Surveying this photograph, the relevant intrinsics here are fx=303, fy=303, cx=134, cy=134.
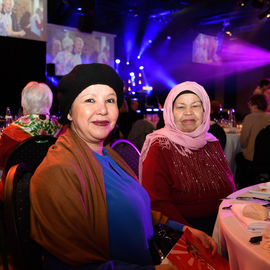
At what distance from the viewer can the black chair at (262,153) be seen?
145 inches

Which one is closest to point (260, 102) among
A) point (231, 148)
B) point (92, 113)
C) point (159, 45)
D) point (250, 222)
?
point (231, 148)

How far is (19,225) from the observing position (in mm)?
906

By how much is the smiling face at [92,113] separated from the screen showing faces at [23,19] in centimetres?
773

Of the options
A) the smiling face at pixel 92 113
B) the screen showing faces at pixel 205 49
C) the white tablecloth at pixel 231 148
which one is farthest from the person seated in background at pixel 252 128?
the screen showing faces at pixel 205 49

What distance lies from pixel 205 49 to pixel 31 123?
12.4 meters

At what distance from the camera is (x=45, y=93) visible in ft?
9.66

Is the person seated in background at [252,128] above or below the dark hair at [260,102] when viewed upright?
below

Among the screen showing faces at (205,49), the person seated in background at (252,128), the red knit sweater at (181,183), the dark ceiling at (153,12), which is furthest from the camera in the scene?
the screen showing faces at (205,49)

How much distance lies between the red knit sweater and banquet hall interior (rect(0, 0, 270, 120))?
7.01 meters

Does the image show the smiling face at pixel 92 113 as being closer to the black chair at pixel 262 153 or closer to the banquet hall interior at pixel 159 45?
the black chair at pixel 262 153

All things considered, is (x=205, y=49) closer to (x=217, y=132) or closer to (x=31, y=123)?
(x=217, y=132)

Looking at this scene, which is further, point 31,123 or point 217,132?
point 217,132

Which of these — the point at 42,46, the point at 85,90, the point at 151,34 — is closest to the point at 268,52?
the point at 151,34

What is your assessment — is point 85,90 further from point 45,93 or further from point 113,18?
point 113,18
